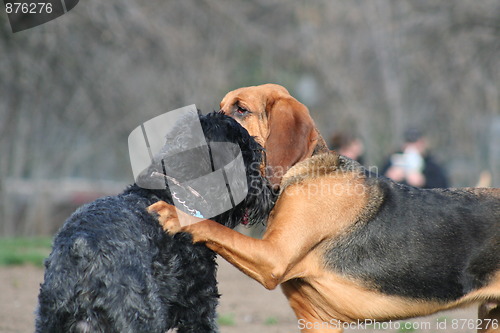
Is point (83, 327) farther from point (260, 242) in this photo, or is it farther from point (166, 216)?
point (260, 242)

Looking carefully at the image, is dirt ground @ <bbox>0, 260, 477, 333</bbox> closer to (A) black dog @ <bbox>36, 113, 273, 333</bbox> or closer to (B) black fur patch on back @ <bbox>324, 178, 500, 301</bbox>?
(B) black fur patch on back @ <bbox>324, 178, 500, 301</bbox>

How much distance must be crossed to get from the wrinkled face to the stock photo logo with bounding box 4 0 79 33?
235 inches

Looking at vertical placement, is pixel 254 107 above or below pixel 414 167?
above

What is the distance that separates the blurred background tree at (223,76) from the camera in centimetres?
1383

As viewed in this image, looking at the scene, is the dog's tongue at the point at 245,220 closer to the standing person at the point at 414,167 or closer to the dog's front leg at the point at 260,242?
the dog's front leg at the point at 260,242

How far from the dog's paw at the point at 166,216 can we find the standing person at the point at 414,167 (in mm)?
6714

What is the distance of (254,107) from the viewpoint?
4625 millimetres

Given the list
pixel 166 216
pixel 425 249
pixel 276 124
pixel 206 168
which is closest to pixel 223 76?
pixel 276 124

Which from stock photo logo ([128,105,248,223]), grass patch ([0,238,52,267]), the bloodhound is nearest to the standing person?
grass patch ([0,238,52,267])

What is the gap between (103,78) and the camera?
1488 centimetres

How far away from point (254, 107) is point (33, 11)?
6.74 metres

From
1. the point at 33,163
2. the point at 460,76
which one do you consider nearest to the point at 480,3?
the point at 460,76

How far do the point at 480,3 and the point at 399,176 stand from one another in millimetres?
9069

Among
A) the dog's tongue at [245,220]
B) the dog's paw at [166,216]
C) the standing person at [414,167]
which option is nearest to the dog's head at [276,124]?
the dog's tongue at [245,220]
